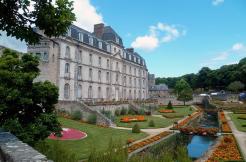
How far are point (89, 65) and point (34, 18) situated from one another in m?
34.6

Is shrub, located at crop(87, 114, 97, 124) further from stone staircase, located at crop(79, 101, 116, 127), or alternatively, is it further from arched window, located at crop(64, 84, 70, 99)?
arched window, located at crop(64, 84, 70, 99)

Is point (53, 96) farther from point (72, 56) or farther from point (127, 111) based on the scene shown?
point (127, 111)

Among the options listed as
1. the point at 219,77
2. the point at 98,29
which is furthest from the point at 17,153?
the point at 219,77

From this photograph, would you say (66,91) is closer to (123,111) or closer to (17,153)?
(123,111)

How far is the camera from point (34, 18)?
7.12 metres

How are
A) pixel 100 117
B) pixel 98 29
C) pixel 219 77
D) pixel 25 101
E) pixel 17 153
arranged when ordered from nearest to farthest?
pixel 17 153 < pixel 25 101 < pixel 100 117 < pixel 98 29 < pixel 219 77

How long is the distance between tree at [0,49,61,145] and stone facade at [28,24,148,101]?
13.6 m

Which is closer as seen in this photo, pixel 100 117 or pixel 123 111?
pixel 100 117

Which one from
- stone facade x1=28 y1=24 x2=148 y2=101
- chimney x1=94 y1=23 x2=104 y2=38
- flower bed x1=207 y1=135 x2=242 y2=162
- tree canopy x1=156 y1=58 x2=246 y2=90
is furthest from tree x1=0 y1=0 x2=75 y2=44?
tree canopy x1=156 y1=58 x2=246 y2=90

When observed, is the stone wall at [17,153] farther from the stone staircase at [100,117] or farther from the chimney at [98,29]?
the chimney at [98,29]

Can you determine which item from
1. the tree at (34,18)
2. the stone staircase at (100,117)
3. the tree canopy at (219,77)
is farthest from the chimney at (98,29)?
the tree canopy at (219,77)

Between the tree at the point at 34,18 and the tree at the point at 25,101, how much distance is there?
5.60 meters

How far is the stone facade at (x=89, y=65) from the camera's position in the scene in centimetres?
3555

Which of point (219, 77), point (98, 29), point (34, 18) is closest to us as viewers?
point (34, 18)
